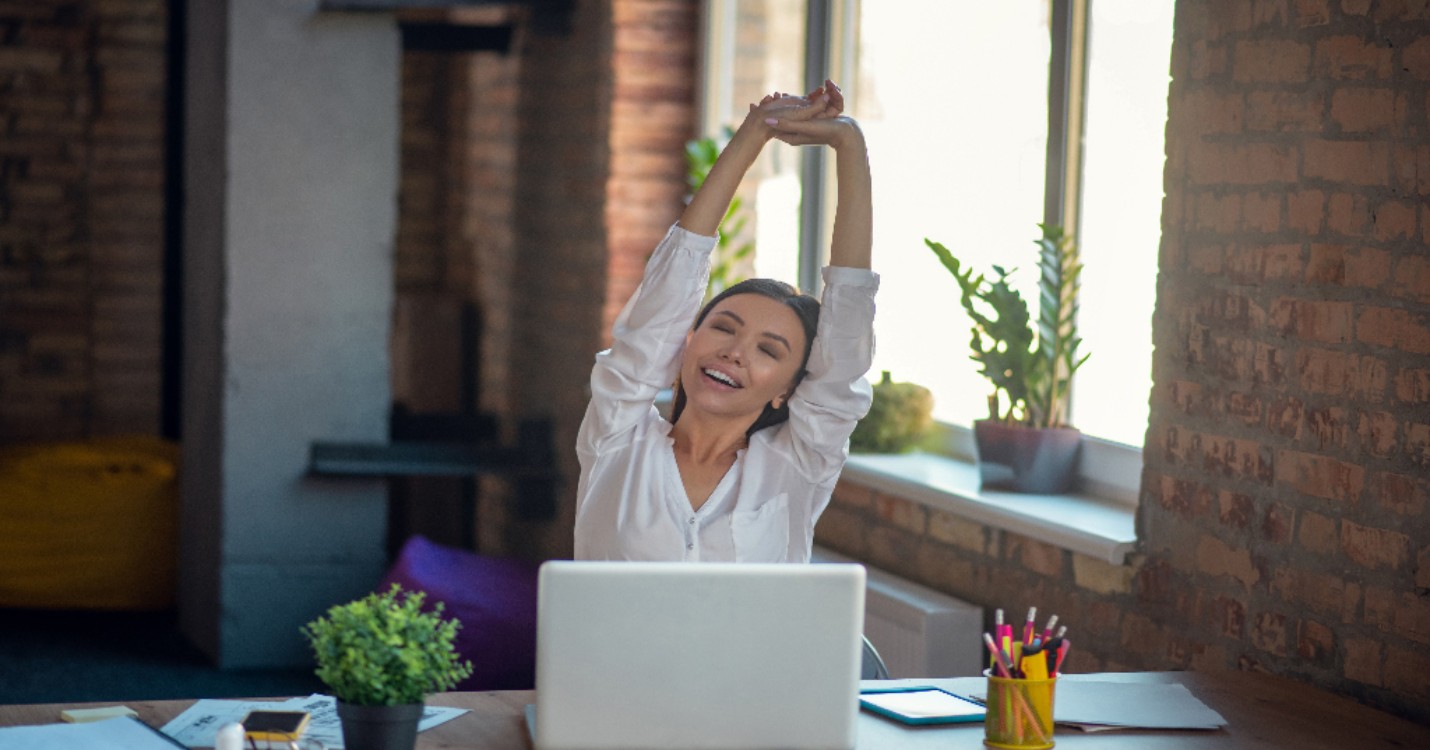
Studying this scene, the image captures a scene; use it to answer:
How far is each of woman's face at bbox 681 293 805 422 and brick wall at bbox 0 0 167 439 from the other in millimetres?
4547

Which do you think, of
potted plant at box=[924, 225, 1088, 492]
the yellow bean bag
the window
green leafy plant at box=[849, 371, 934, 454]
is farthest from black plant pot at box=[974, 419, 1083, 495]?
the yellow bean bag

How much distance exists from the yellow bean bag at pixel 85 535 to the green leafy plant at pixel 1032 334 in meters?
3.22

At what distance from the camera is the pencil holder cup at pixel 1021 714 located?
6.88ft

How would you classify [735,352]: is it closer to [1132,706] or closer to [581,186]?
[1132,706]

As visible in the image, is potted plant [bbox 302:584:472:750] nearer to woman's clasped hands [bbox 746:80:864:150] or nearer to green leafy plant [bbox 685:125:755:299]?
woman's clasped hands [bbox 746:80:864:150]

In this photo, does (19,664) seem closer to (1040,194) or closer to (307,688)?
(307,688)

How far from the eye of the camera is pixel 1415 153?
97.7 inches

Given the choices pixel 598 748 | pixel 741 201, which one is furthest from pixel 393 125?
pixel 598 748

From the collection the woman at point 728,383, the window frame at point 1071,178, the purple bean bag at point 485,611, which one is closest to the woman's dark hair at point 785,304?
the woman at point 728,383

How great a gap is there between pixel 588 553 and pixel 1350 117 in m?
1.41

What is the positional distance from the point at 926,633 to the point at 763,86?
7.75 ft

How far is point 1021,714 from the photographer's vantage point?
2.10 m

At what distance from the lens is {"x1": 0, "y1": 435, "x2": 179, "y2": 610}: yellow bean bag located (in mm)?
5520

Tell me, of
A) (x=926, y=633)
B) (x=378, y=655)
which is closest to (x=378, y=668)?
(x=378, y=655)
